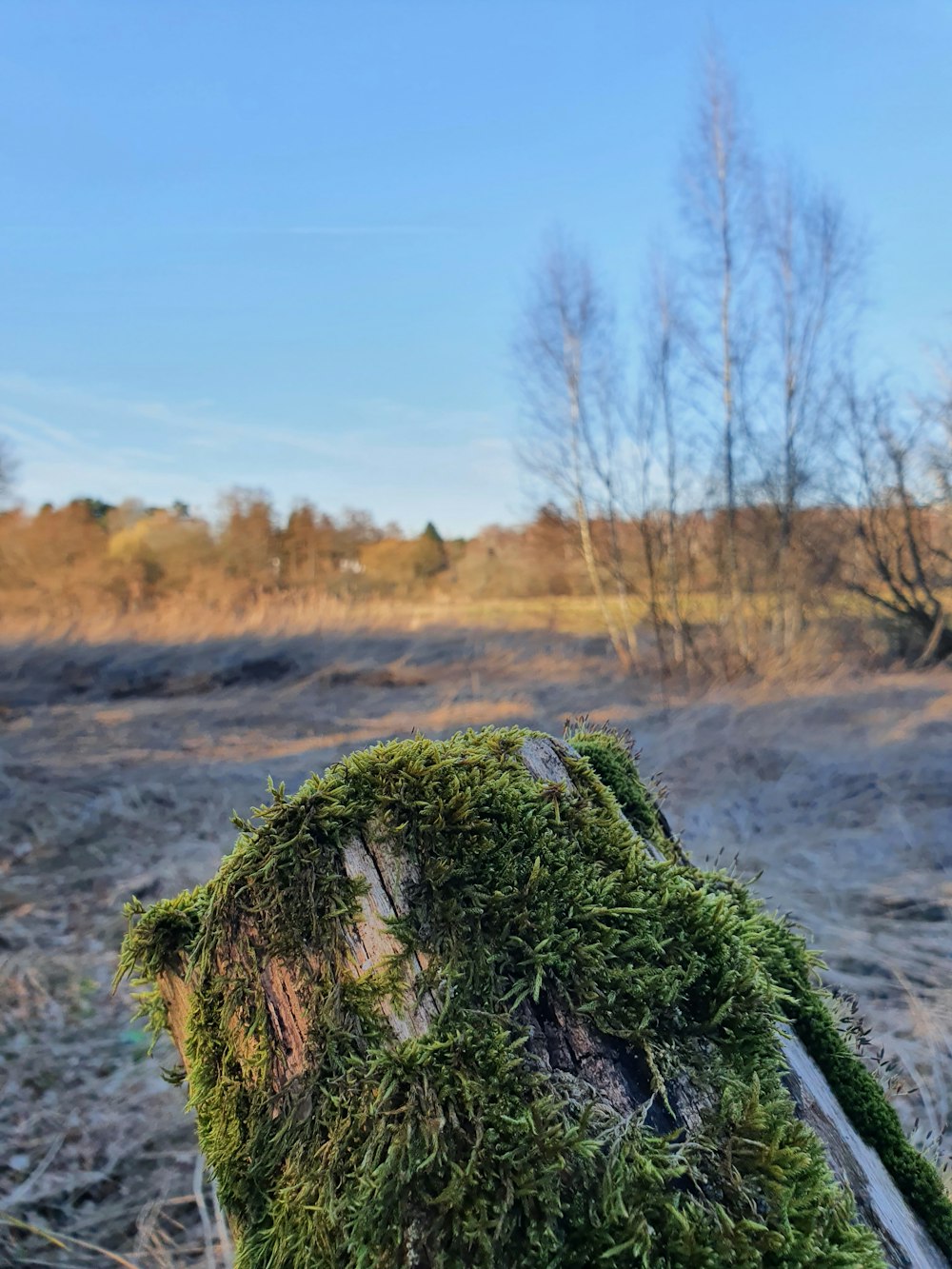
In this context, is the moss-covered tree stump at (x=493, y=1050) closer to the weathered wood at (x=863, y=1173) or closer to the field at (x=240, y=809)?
the weathered wood at (x=863, y=1173)

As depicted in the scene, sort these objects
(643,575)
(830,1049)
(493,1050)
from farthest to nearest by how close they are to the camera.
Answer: (643,575) → (830,1049) → (493,1050)

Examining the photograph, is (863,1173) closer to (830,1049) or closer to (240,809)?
(830,1049)

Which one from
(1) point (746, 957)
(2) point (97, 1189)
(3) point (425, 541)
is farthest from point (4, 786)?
(3) point (425, 541)

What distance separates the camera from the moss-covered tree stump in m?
0.87

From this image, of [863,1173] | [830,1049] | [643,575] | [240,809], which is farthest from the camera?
[643,575]

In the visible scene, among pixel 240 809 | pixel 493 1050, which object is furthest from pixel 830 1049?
pixel 240 809

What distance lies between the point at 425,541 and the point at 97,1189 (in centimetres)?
2498

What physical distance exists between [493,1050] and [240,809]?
7687 millimetres

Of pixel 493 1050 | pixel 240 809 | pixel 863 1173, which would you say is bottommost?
pixel 240 809

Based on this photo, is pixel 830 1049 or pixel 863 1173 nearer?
pixel 863 1173

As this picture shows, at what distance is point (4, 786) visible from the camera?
27.0ft

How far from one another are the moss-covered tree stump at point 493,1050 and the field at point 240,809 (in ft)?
4.38

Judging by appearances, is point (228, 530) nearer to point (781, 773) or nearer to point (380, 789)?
point (781, 773)

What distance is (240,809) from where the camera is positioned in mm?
8078
